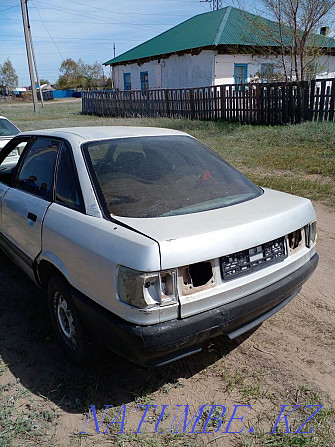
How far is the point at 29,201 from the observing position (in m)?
3.31

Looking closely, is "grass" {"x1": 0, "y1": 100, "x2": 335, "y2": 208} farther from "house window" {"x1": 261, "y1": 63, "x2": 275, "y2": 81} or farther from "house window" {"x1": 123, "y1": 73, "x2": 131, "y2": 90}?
"house window" {"x1": 123, "y1": 73, "x2": 131, "y2": 90}

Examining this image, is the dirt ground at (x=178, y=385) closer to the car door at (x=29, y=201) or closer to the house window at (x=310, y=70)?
the car door at (x=29, y=201)

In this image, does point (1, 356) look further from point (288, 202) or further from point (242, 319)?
point (288, 202)

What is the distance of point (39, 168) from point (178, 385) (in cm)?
204

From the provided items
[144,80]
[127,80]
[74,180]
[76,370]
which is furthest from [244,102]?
[127,80]

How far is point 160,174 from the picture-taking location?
3012mm

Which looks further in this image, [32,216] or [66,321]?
[32,216]

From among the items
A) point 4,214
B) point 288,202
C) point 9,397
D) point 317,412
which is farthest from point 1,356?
point 288,202

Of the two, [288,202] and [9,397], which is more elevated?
[288,202]

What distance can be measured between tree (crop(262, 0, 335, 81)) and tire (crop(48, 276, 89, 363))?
14815 millimetres

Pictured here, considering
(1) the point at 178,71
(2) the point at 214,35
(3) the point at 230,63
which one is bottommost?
(1) the point at 178,71

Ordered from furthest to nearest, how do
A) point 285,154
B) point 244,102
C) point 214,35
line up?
1. point 214,35
2. point 244,102
3. point 285,154

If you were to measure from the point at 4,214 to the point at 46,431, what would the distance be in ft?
6.91

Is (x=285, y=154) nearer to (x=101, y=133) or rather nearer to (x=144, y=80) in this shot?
(x=101, y=133)
